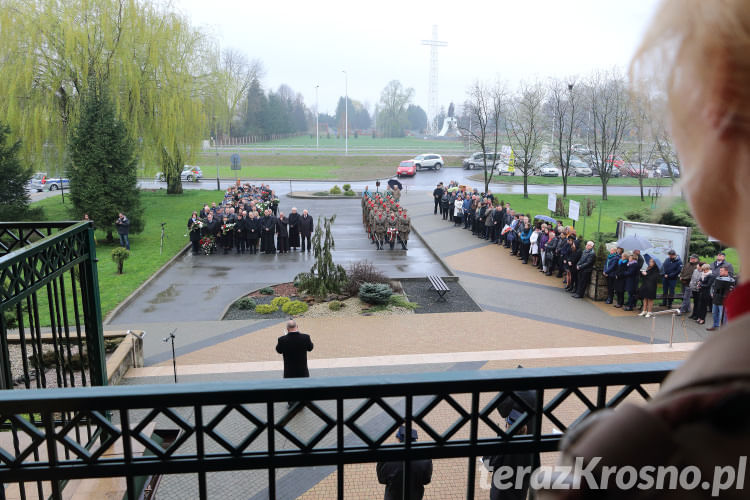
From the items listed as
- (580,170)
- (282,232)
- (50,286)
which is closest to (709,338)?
(50,286)

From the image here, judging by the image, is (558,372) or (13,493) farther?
(13,493)

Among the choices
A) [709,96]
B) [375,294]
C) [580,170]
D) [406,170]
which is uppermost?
[709,96]

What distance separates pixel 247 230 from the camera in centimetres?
2359

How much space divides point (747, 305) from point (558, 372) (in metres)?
1.39

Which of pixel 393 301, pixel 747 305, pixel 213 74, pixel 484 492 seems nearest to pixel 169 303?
pixel 393 301

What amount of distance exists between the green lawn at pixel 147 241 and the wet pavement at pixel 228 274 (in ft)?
1.89

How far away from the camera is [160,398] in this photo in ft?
6.35

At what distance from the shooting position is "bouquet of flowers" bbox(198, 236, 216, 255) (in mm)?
23266

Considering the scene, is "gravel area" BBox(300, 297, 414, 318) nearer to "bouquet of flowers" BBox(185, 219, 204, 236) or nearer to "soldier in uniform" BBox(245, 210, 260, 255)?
"soldier in uniform" BBox(245, 210, 260, 255)

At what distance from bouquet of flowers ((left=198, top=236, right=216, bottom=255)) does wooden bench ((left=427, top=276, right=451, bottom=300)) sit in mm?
9691

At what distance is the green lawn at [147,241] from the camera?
60.1 ft

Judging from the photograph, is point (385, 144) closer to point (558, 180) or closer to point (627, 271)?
point (558, 180)

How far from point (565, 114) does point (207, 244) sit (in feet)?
73.9

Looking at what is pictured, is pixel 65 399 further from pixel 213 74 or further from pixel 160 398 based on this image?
pixel 213 74
